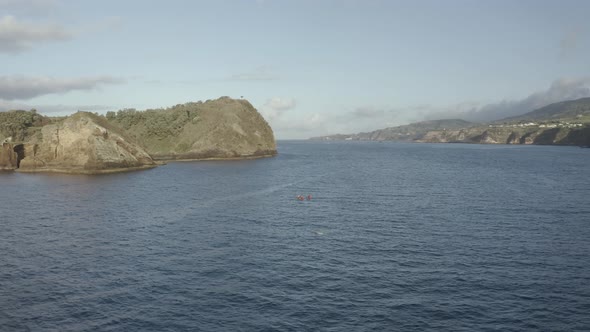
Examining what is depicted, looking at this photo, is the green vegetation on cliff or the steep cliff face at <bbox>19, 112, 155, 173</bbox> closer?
the steep cliff face at <bbox>19, 112, 155, 173</bbox>

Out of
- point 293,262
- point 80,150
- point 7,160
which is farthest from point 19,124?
point 293,262

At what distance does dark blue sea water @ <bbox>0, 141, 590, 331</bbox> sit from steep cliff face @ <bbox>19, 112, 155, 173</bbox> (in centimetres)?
3932

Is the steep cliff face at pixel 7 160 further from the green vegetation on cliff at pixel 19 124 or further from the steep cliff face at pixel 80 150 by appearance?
the green vegetation on cliff at pixel 19 124

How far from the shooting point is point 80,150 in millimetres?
130500

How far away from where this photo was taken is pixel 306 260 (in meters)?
47.2

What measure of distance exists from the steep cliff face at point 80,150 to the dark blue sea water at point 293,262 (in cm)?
3932

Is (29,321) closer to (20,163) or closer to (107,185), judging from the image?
(107,185)

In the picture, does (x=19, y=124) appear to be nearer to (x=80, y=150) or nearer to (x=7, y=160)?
(x=7, y=160)

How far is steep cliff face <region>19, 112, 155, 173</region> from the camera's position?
129125mm

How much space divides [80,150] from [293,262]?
106248mm

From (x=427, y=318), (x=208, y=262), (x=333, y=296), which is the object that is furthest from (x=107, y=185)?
(x=427, y=318)

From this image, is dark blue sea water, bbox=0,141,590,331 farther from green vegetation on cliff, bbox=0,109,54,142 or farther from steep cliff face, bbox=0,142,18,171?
green vegetation on cliff, bbox=0,109,54,142

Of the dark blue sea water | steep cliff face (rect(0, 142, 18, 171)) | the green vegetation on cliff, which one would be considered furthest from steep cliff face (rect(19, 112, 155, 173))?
the green vegetation on cliff

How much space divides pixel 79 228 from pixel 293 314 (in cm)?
3994
